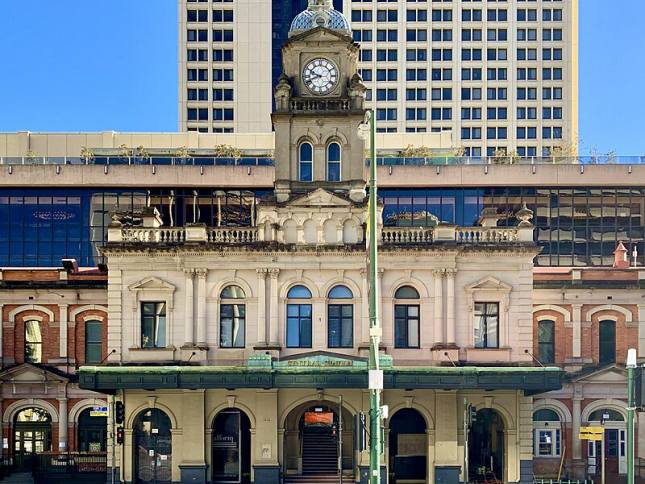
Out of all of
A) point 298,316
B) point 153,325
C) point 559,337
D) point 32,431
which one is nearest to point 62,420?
point 32,431

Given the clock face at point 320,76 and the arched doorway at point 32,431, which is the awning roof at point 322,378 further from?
the clock face at point 320,76

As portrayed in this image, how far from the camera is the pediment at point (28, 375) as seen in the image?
61.9 metres

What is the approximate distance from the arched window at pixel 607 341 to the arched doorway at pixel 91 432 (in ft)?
88.7

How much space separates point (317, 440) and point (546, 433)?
42.8ft

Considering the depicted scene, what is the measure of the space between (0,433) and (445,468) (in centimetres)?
2401

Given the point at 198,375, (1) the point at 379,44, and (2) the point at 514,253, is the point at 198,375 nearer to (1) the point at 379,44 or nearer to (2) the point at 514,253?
(2) the point at 514,253

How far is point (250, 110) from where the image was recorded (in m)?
119

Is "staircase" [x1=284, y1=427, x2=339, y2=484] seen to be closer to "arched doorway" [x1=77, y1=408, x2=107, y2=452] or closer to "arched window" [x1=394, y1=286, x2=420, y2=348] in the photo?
"arched window" [x1=394, y1=286, x2=420, y2=348]

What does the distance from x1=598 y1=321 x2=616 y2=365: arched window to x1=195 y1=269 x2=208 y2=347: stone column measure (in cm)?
2156

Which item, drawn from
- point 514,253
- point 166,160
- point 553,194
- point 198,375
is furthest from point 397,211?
point 198,375

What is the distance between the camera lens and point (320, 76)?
193ft

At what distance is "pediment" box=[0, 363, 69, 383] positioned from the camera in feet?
203

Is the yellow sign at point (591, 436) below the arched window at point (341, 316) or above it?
below

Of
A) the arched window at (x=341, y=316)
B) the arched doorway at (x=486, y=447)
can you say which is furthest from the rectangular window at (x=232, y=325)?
the arched doorway at (x=486, y=447)
